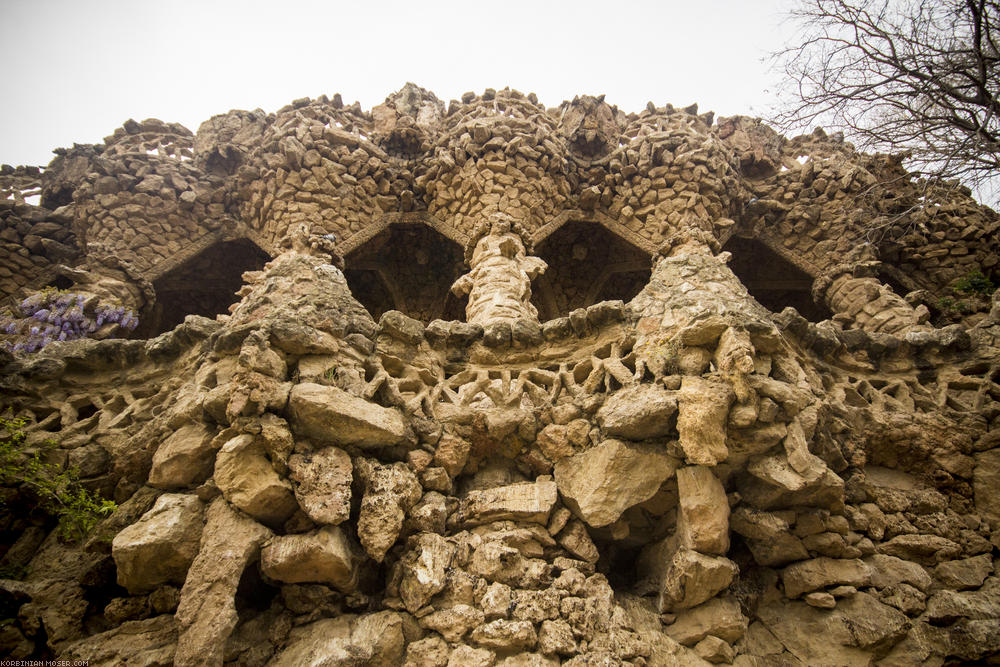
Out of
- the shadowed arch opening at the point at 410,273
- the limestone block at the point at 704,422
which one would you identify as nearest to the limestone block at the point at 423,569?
the limestone block at the point at 704,422

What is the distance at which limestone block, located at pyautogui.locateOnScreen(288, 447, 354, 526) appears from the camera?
2.47 m

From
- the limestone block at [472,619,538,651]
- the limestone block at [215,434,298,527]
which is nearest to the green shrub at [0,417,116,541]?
the limestone block at [215,434,298,527]

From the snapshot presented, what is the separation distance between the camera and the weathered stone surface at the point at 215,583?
213cm

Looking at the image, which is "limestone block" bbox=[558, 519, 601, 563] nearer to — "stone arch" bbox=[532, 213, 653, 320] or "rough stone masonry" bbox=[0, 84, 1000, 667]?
"rough stone masonry" bbox=[0, 84, 1000, 667]

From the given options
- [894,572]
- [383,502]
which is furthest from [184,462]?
[894,572]

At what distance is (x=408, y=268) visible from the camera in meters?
10.2

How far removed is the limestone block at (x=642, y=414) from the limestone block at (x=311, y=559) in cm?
158

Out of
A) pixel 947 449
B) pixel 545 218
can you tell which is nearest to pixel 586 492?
pixel 947 449

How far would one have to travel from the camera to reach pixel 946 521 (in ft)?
11.4

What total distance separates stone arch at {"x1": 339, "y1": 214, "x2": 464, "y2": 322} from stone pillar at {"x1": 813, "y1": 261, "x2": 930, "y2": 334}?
6.11 m

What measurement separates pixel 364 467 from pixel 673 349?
6.46 feet

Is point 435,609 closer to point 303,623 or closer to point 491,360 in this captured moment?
point 303,623

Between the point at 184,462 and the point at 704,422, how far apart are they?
275 centimetres

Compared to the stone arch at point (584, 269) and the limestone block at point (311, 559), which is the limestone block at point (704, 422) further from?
the stone arch at point (584, 269)
